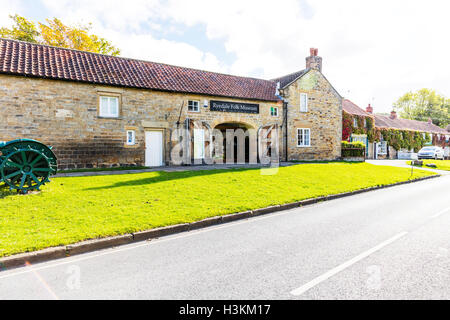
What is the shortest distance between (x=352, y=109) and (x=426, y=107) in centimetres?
4257

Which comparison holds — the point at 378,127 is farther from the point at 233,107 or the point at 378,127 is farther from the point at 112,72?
the point at 112,72

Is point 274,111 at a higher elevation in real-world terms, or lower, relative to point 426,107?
lower

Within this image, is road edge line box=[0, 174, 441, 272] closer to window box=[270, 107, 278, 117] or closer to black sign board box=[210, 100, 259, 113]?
black sign board box=[210, 100, 259, 113]

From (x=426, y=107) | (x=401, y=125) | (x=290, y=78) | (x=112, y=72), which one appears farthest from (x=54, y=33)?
(x=426, y=107)

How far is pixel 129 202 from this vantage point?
7492 millimetres

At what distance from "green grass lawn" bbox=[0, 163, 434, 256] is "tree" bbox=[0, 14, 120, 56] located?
21198 millimetres

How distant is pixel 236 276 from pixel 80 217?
4116mm

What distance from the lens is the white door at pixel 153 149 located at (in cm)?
1706

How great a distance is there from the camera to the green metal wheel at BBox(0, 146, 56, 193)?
26.2 feet

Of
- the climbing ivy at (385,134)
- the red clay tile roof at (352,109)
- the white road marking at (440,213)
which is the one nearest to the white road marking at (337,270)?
the white road marking at (440,213)

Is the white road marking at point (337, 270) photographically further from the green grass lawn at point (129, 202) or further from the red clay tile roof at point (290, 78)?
the red clay tile roof at point (290, 78)

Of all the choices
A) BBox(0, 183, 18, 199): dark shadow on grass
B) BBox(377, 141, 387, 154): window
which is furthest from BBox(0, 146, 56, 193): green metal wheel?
BBox(377, 141, 387, 154): window

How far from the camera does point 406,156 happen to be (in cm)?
3862
